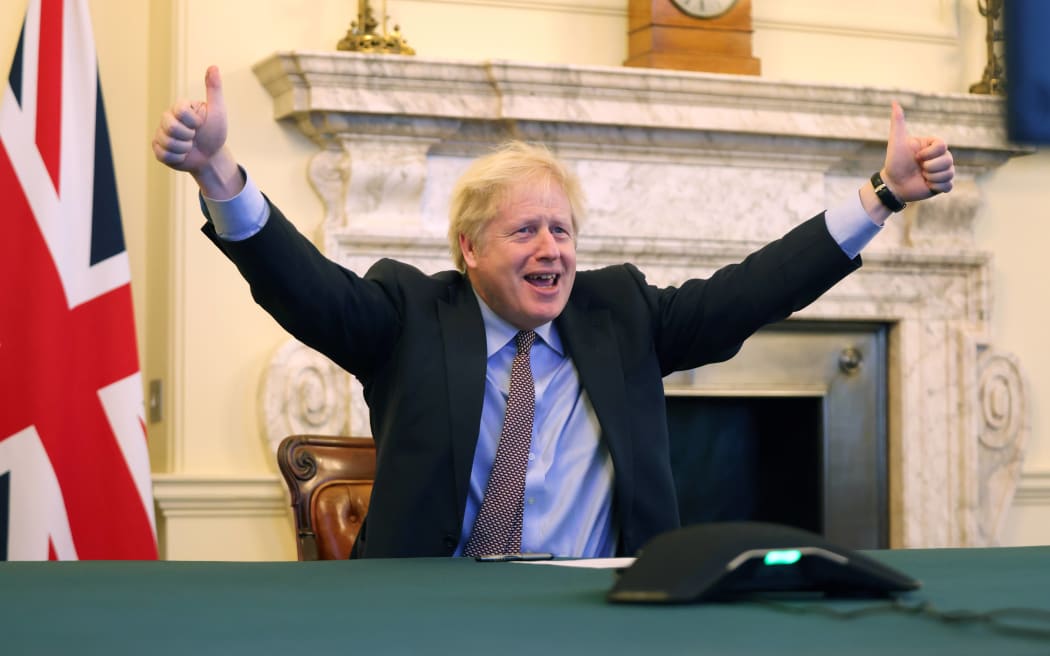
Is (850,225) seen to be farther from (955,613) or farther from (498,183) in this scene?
(955,613)

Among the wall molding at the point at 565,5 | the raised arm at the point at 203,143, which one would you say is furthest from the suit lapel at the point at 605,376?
the wall molding at the point at 565,5

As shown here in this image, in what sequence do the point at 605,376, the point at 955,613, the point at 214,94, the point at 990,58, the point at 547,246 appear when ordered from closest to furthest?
the point at 955,613, the point at 214,94, the point at 605,376, the point at 547,246, the point at 990,58

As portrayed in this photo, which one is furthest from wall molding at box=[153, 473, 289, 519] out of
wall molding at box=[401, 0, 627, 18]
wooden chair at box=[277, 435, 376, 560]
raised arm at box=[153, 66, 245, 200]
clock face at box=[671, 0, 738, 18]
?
raised arm at box=[153, 66, 245, 200]

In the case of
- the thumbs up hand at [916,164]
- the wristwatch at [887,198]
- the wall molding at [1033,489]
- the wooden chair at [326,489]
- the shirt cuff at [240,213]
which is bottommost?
the wall molding at [1033,489]

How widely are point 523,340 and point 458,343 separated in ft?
0.43

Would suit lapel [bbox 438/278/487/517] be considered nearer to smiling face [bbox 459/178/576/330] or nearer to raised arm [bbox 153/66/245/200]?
smiling face [bbox 459/178/576/330]

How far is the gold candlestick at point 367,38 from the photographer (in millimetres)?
3615

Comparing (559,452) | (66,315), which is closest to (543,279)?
(559,452)

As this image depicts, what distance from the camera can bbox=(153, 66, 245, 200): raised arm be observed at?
1784 mm

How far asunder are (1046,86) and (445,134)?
3074mm

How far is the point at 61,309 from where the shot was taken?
3342mm

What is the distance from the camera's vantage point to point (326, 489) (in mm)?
2541

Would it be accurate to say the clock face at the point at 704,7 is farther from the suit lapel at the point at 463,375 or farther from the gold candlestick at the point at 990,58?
the suit lapel at the point at 463,375

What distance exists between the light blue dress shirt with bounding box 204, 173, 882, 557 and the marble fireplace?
1486 millimetres
